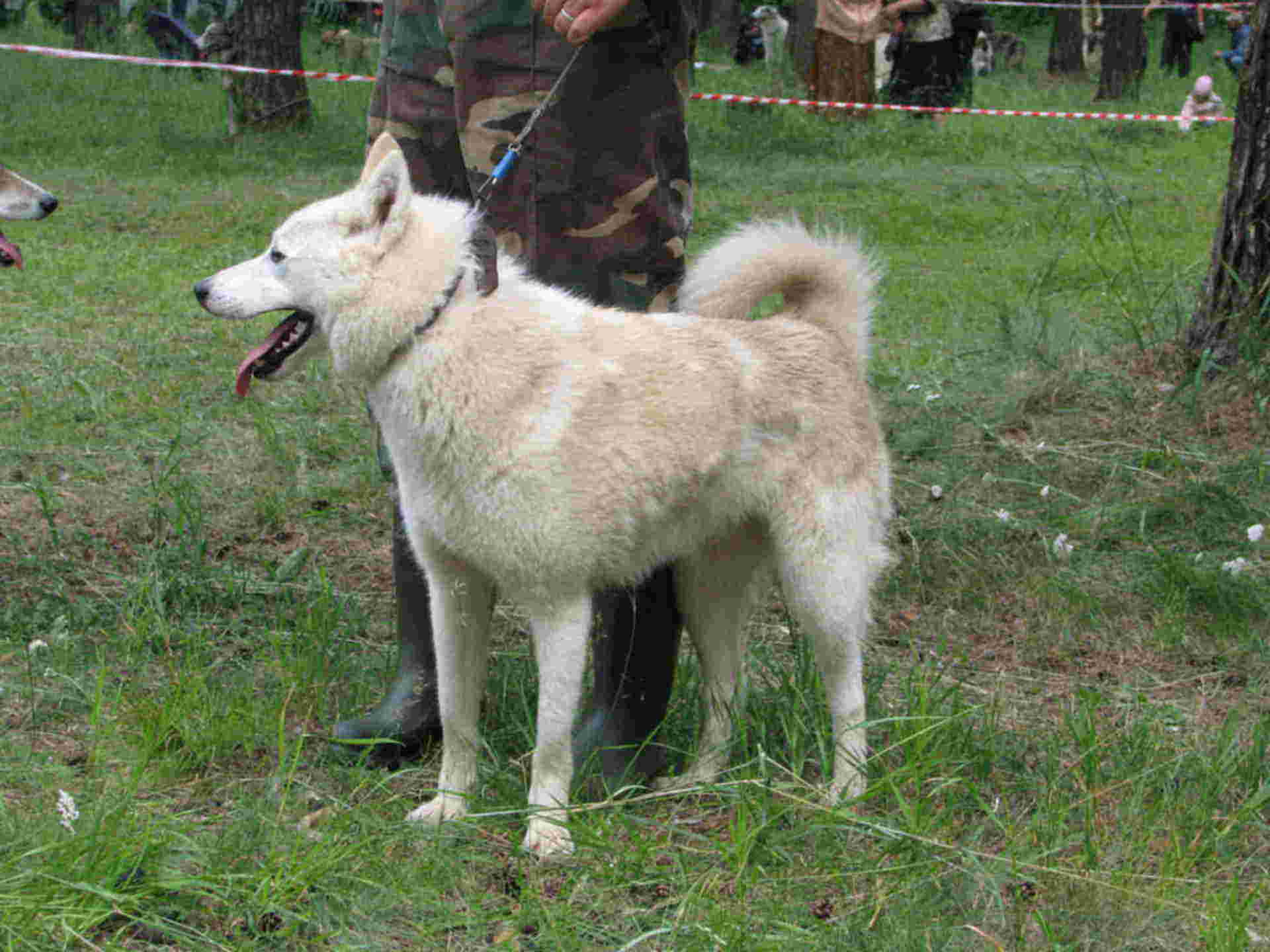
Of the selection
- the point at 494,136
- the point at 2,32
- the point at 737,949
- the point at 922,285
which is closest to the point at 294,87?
the point at 922,285

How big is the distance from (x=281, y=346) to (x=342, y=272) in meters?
0.17

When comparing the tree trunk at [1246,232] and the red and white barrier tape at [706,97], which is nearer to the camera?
the tree trunk at [1246,232]

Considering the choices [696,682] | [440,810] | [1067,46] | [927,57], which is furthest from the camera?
[1067,46]

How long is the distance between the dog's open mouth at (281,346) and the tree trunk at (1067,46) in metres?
20.6

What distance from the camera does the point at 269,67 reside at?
36.1ft

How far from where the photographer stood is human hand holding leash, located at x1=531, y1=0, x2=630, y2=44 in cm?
246

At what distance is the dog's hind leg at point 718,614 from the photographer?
2.84m

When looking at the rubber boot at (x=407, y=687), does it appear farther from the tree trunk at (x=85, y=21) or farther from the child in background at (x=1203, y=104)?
the tree trunk at (x=85, y=21)

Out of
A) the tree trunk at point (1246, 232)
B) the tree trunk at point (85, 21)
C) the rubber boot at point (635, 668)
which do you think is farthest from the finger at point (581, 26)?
the tree trunk at point (85, 21)

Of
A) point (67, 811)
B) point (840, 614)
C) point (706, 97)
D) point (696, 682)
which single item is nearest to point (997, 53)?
point (706, 97)

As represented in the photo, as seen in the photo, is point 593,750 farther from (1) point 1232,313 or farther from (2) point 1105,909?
(1) point 1232,313

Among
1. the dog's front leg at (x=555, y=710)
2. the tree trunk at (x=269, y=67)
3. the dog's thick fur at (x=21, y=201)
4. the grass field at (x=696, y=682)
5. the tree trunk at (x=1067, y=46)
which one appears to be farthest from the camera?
the tree trunk at (x=1067, y=46)

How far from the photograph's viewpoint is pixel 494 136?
8.75ft

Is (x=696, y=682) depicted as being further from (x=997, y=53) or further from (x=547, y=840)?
(x=997, y=53)
